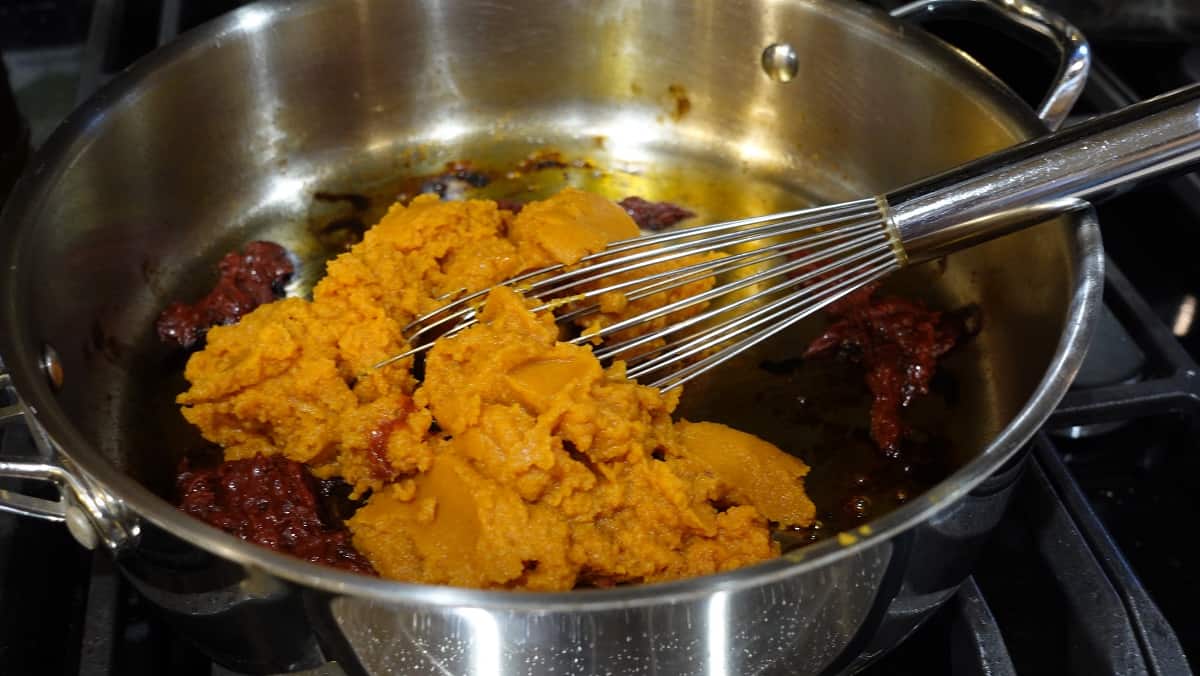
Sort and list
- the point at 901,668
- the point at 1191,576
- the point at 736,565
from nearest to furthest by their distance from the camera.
→ 1. the point at 736,565
2. the point at 901,668
3. the point at 1191,576

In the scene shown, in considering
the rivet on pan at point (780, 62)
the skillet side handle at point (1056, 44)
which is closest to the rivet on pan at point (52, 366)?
the rivet on pan at point (780, 62)

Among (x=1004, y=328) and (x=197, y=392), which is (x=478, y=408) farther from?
(x=1004, y=328)

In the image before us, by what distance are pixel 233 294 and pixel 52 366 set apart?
36 centimetres

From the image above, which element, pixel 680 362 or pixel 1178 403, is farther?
pixel 680 362

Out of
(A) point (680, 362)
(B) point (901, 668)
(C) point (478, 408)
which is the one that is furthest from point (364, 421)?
(B) point (901, 668)

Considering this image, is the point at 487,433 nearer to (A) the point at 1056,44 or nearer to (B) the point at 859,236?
(B) the point at 859,236

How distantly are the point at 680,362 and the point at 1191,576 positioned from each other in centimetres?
82

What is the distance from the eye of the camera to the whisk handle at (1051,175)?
1.37 meters

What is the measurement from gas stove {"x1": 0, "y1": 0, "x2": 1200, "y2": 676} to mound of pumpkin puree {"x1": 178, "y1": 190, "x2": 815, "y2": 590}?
266mm

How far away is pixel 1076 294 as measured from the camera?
1354 mm

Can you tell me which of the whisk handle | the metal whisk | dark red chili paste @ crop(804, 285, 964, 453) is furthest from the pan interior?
the whisk handle

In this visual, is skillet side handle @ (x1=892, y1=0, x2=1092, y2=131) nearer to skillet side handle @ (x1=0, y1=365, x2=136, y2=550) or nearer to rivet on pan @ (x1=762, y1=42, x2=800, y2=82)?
rivet on pan @ (x1=762, y1=42, x2=800, y2=82)

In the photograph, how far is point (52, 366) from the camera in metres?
1.51

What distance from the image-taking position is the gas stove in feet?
4.37
